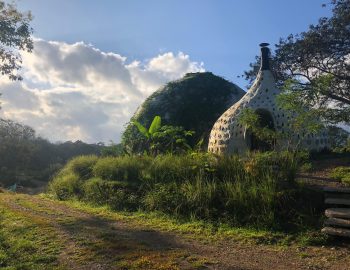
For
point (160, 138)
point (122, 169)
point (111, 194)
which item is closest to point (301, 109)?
point (111, 194)

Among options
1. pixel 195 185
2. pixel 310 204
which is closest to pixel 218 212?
pixel 195 185

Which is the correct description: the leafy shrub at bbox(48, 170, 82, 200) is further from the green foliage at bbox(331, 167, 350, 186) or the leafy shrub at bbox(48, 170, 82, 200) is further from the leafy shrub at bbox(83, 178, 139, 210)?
the green foliage at bbox(331, 167, 350, 186)

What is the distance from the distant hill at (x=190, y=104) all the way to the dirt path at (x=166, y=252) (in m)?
9.20

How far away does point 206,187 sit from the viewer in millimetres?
9445

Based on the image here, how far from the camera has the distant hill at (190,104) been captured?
59.3ft

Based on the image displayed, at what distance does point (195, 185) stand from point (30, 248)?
3.71 meters

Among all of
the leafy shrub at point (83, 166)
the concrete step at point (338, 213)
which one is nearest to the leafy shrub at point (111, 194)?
the leafy shrub at point (83, 166)

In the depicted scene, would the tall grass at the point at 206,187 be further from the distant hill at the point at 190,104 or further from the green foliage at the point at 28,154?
the green foliage at the point at 28,154

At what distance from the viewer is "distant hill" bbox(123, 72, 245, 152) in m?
18.1

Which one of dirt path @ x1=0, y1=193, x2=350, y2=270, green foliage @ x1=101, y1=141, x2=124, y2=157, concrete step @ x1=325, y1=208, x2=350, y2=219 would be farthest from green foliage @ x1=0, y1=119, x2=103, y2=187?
concrete step @ x1=325, y1=208, x2=350, y2=219

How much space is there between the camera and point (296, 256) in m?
6.57

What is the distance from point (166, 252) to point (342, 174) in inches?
197

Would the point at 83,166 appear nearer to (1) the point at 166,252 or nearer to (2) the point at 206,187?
(2) the point at 206,187

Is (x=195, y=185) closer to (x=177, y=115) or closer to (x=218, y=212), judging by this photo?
(x=218, y=212)
